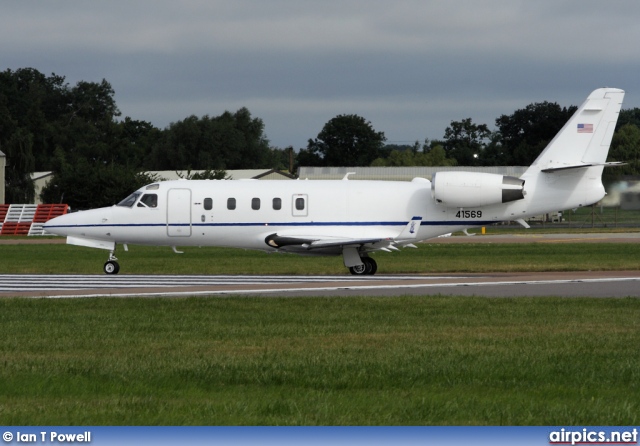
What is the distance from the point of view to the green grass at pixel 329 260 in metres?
31.5

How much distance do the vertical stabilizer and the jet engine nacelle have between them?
1.12 metres

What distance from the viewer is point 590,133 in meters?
28.2

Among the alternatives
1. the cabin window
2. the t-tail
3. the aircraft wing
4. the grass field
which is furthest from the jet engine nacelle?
the grass field

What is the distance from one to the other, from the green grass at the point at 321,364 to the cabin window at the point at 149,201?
34.6ft

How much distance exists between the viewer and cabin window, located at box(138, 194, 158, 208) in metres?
29.2

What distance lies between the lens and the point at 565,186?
2834cm

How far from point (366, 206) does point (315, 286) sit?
5.18 metres

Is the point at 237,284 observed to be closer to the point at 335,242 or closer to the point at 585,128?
the point at 335,242

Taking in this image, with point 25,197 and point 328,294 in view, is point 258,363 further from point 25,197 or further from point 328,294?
point 25,197

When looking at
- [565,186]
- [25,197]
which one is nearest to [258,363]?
[565,186]

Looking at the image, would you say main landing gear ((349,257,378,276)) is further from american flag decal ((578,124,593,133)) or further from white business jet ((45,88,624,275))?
american flag decal ((578,124,593,133))

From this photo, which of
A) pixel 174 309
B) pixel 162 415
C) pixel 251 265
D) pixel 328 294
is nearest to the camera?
Answer: pixel 162 415

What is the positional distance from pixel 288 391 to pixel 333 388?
0.46m

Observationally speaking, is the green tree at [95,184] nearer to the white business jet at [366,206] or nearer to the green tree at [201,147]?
the green tree at [201,147]
